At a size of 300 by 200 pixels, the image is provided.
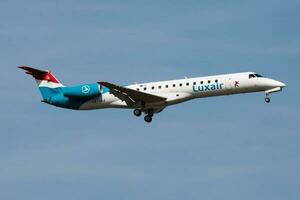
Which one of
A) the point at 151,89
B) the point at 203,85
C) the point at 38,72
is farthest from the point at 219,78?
the point at 38,72

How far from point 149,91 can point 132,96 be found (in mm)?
1373

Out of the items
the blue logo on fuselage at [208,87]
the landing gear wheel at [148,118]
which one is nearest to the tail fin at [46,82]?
the landing gear wheel at [148,118]

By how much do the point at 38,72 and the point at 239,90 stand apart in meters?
13.5

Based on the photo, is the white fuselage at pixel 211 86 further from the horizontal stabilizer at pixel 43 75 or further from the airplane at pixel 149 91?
the horizontal stabilizer at pixel 43 75

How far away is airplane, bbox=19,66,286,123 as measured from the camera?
4650 cm

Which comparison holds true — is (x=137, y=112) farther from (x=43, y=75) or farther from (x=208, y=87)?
(x=43, y=75)

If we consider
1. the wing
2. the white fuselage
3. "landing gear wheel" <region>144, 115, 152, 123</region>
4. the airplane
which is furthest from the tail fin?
the white fuselage

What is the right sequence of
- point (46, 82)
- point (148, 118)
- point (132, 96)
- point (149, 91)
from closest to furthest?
point (132, 96) → point (149, 91) → point (148, 118) → point (46, 82)

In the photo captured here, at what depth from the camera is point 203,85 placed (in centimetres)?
4675

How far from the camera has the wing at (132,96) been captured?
46737mm

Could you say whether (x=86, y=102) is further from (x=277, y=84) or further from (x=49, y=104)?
(x=277, y=84)

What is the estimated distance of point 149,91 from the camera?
159 ft

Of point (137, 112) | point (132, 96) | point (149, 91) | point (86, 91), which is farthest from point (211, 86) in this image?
point (86, 91)

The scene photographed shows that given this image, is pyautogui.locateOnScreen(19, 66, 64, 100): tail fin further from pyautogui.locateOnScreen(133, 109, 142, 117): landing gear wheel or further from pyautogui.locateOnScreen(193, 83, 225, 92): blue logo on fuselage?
pyautogui.locateOnScreen(193, 83, 225, 92): blue logo on fuselage
